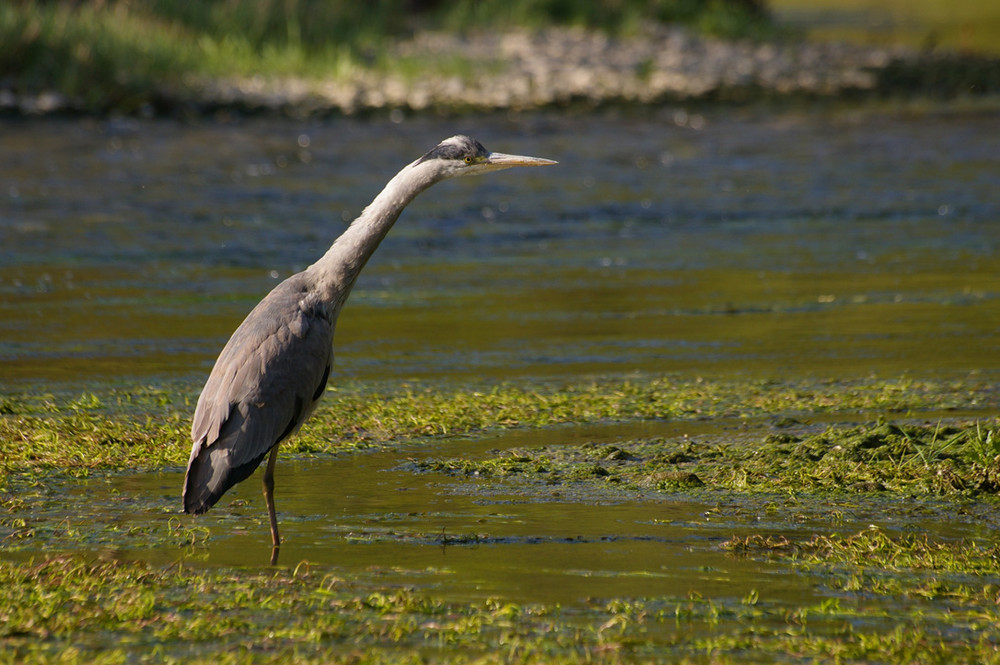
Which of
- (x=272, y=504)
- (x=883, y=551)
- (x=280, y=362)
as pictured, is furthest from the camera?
(x=280, y=362)

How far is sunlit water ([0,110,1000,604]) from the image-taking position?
6.08 meters

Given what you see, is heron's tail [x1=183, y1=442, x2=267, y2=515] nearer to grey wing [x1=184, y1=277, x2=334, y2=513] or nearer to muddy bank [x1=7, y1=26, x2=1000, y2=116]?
grey wing [x1=184, y1=277, x2=334, y2=513]

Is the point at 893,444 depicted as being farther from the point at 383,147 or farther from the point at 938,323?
the point at 383,147

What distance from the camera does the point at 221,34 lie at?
2619 centimetres

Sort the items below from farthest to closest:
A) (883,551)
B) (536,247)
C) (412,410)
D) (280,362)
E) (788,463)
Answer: (536,247) < (412,410) < (788,463) < (280,362) < (883,551)

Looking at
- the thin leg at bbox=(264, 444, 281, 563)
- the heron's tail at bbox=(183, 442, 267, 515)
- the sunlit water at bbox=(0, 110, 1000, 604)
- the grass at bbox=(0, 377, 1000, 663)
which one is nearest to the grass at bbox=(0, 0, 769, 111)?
the sunlit water at bbox=(0, 110, 1000, 604)

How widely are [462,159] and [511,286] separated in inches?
214

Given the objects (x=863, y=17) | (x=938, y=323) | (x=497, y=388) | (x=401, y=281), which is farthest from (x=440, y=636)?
(x=863, y=17)

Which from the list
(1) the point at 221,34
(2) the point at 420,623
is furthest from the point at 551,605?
(1) the point at 221,34

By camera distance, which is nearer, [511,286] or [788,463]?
[788,463]

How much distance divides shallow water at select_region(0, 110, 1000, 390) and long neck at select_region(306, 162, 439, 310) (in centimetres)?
234

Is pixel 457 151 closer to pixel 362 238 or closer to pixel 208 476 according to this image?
pixel 362 238

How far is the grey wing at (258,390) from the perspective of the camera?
239 inches

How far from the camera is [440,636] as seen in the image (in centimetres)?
489
